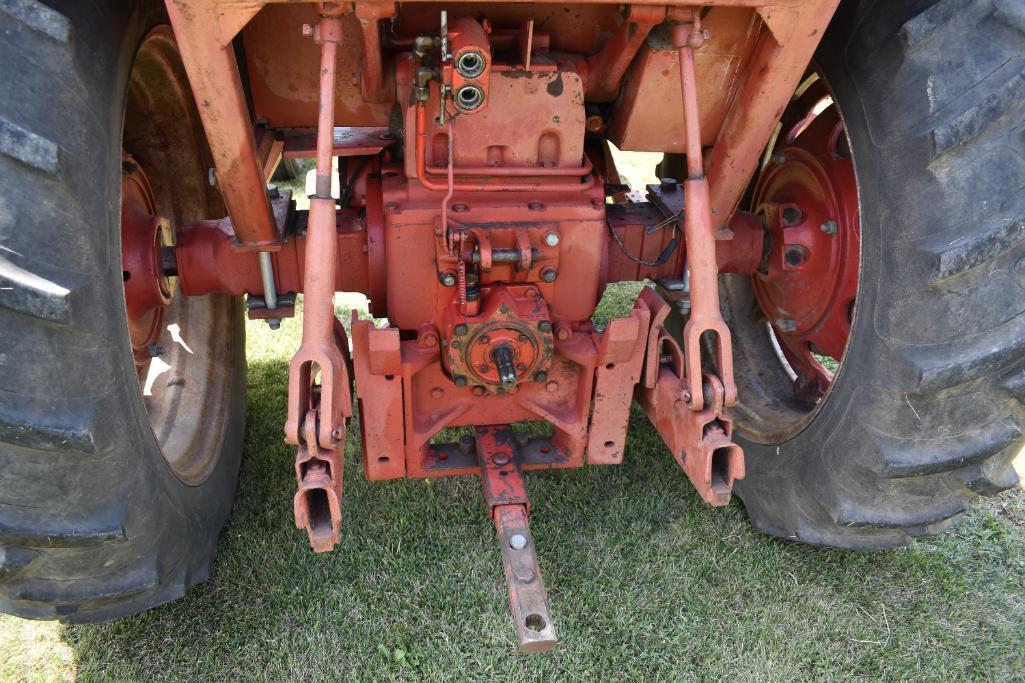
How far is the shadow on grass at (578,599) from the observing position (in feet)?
7.34

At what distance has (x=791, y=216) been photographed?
253 centimetres

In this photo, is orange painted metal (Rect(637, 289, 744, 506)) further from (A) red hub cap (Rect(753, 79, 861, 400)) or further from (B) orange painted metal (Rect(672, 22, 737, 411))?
(A) red hub cap (Rect(753, 79, 861, 400))

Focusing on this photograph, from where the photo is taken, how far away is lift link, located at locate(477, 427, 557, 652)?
6.02ft

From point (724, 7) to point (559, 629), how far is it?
5.72 feet

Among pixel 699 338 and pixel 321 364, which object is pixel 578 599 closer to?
pixel 699 338

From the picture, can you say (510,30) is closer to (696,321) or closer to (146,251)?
(696,321)

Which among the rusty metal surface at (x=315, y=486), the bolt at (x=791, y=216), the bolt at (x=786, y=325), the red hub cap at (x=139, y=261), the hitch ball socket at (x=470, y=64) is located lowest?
the rusty metal surface at (x=315, y=486)

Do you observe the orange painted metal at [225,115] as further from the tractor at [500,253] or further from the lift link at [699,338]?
the lift link at [699,338]

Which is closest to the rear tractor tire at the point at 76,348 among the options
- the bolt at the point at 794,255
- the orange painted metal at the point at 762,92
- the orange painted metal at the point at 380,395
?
the orange painted metal at the point at 380,395

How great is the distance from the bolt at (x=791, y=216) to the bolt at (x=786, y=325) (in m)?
0.34

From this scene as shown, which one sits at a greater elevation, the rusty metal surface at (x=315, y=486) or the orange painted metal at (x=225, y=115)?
the orange painted metal at (x=225, y=115)

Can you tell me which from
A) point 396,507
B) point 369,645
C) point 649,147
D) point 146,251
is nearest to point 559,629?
point 369,645

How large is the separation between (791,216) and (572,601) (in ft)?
4.55

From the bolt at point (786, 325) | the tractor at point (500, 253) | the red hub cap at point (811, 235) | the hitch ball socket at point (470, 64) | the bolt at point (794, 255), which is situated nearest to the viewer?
the tractor at point (500, 253)
